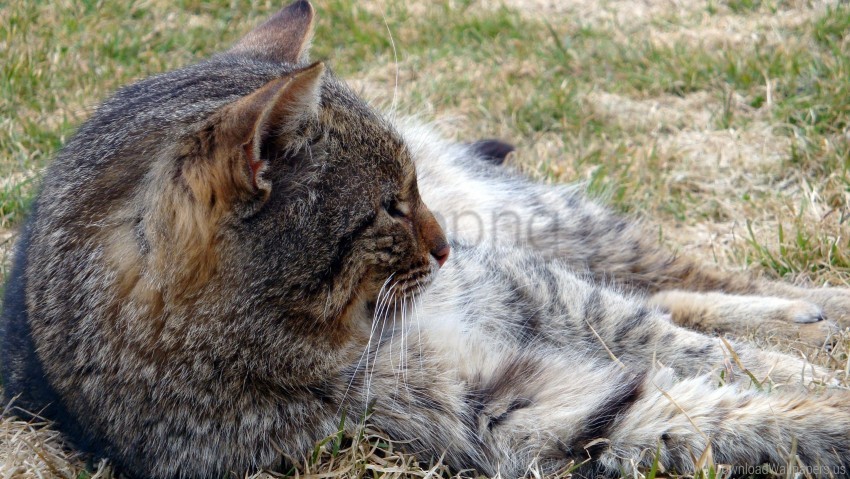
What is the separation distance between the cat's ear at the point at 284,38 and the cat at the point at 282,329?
0.03ft

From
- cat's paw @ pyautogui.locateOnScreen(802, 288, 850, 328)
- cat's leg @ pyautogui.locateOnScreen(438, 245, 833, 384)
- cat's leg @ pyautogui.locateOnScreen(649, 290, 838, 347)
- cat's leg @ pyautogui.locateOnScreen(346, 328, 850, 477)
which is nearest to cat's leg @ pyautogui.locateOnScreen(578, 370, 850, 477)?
cat's leg @ pyautogui.locateOnScreen(346, 328, 850, 477)

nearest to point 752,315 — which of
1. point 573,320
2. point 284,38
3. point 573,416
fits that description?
point 573,320

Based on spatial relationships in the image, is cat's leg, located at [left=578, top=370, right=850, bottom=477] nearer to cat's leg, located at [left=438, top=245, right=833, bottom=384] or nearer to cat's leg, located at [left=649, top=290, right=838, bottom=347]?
cat's leg, located at [left=438, top=245, right=833, bottom=384]

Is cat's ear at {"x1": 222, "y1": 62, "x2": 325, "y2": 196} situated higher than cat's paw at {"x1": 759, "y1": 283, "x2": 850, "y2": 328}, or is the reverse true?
cat's ear at {"x1": 222, "y1": 62, "x2": 325, "y2": 196}

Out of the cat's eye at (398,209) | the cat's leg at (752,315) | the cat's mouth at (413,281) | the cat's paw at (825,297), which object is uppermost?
the cat's eye at (398,209)

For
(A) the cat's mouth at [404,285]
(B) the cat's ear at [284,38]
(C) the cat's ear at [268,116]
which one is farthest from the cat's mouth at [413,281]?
(B) the cat's ear at [284,38]

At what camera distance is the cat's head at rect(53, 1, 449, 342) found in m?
1.91

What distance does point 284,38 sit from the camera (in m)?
2.61

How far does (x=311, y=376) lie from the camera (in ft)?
7.16

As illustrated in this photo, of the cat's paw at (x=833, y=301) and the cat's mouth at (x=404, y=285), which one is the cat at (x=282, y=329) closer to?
the cat's mouth at (x=404, y=285)

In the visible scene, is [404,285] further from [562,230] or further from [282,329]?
[562,230]

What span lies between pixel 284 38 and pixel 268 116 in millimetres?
835

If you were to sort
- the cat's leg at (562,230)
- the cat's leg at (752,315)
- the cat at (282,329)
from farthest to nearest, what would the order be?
the cat's leg at (562,230), the cat's leg at (752,315), the cat at (282,329)

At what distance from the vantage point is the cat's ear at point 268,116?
1.82m
